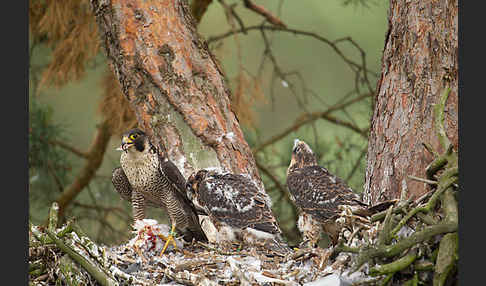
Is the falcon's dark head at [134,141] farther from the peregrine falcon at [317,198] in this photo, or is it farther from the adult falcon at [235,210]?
the peregrine falcon at [317,198]

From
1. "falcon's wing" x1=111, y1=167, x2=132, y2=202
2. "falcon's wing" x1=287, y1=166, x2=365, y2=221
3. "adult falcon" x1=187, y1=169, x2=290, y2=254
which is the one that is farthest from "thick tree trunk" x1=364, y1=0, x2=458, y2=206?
"falcon's wing" x1=111, y1=167, x2=132, y2=202

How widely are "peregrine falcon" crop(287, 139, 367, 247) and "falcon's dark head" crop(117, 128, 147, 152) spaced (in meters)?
0.49

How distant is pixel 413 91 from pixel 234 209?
25.4 inches

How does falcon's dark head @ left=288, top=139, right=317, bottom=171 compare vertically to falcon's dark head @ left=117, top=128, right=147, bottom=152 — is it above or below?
below

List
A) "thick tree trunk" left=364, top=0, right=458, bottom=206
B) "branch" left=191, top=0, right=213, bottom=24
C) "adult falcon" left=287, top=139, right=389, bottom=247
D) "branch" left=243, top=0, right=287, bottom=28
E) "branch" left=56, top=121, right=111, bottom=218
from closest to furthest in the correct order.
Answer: "thick tree trunk" left=364, top=0, right=458, bottom=206 < "adult falcon" left=287, top=139, right=389, bottom=247 < "branch" left=191, top=0, right=213, bottom=24 < "branch" left=243, top=0, right=287, bottom=28 < "branch" left=56, top=121, right=111, bottom=218

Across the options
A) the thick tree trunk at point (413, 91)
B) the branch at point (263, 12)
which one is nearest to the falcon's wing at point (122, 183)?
the thick tree trunk at point (413, 91)

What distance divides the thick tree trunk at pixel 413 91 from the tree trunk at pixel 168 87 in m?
0.62

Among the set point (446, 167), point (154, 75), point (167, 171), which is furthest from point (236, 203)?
point (446, 167)

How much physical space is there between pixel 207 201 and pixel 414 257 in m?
0.88

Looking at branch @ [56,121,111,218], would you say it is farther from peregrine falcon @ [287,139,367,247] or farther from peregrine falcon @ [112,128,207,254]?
peregrine falcon @ [287,139,367,247]

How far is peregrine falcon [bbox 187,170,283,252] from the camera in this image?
186cm

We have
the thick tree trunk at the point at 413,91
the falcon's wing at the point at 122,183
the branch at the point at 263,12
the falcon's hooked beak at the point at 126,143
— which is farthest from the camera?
the branch at the point at 263,12

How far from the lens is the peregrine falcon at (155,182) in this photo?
192 cm

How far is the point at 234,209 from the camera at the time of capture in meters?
1.86
